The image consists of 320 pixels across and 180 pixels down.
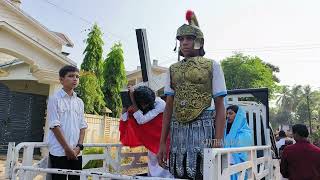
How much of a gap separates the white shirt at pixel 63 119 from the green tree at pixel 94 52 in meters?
15.3

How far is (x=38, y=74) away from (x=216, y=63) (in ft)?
29.7

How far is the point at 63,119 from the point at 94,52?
51.3 feet

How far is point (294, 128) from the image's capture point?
431 cm

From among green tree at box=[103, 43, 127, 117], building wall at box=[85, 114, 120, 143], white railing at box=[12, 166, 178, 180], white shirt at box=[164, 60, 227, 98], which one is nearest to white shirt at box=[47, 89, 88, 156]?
white railing at box=[12, 166, 178, 180]

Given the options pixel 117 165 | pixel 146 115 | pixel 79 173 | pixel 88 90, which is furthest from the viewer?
pixel 88 90

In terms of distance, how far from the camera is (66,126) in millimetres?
3113

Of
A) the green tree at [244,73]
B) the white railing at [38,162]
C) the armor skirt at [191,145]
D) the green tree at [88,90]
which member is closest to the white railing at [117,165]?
the white railing at [38,162]

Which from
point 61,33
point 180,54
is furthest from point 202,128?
point 61,33

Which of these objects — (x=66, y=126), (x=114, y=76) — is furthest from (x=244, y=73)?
(x=66, y=126)

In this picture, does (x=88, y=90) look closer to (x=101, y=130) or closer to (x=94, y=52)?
(x=101, y=130)

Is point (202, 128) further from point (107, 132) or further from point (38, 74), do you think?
point (107, 132)

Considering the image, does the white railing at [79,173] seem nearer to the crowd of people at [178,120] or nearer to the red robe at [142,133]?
the crowd of people at [178,120]

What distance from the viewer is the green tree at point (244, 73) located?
101 ft

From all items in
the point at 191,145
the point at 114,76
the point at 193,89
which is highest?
the point at 114,76
